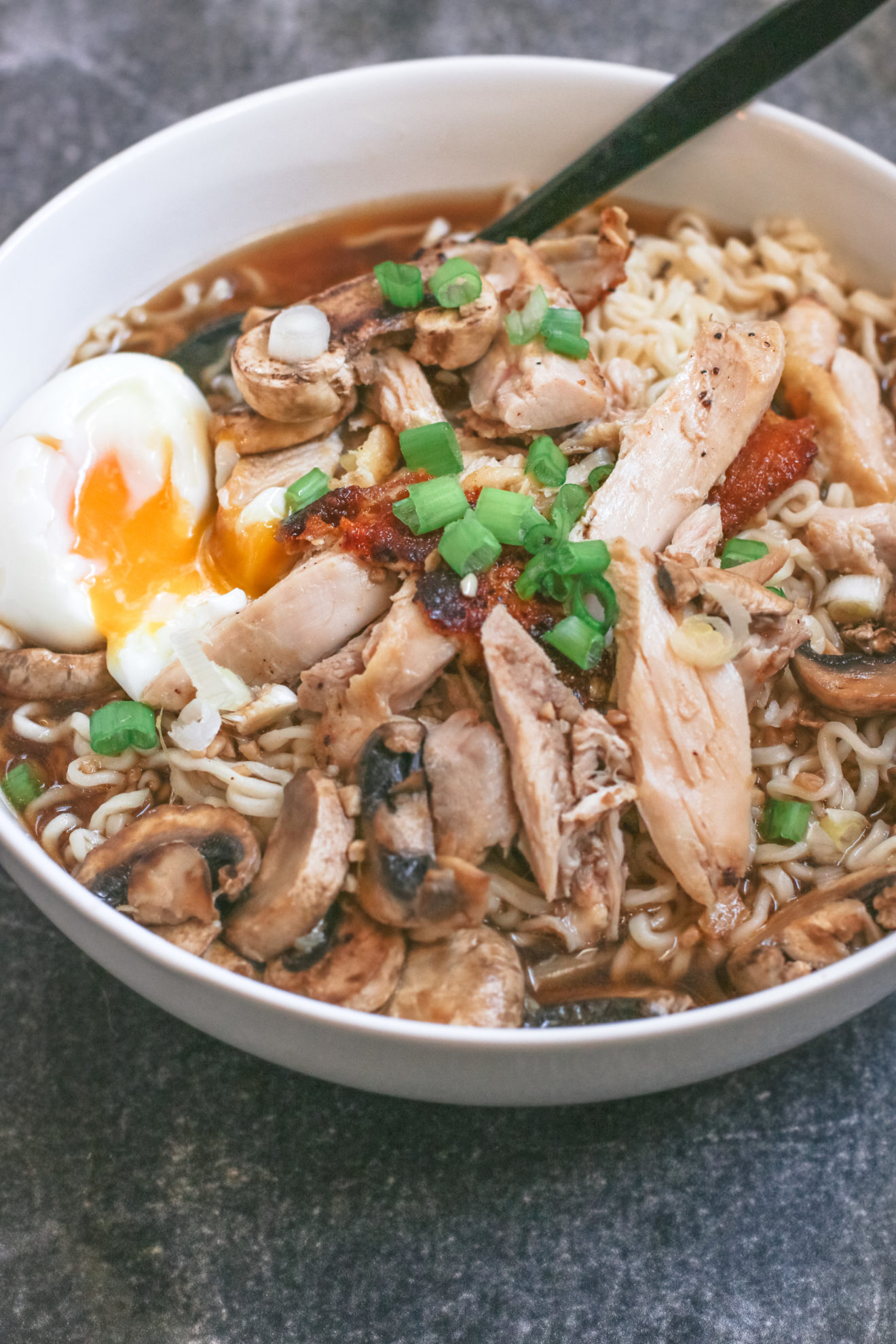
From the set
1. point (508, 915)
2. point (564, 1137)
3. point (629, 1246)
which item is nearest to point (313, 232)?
point (508, 915)

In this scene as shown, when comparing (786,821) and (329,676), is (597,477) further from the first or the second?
(786,821)

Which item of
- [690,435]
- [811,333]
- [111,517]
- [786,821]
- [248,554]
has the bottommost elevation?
[111,517]

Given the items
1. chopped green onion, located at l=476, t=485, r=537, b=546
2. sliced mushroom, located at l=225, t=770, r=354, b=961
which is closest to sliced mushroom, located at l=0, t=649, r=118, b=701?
sliced mushroom, located at l=225, t=770, r=354, b=961

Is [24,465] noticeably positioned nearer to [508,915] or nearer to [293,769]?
[293,769]

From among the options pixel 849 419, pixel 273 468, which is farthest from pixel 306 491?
pixel 849 419

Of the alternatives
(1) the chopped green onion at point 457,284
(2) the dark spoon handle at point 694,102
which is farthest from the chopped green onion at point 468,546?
(2) the dark spoon handle at point 694,102

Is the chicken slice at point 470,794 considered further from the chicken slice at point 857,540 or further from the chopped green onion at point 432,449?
the chicken slice at point 857,540
